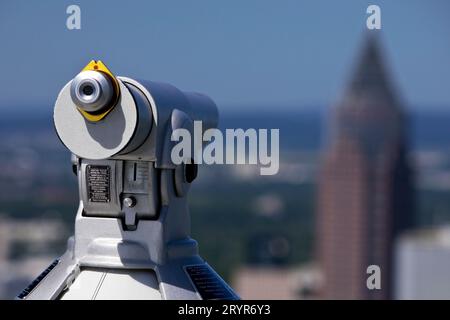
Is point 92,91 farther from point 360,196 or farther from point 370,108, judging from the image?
point 370,108

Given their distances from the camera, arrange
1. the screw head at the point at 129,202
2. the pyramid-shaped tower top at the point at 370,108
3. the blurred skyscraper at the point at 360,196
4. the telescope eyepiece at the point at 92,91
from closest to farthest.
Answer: the telescope eyepiece at the point at 92,91
the screw head at the point at 129,202
the blurred skyscraper at the point at 360,196
the pyramid-shaped tower top at the point at 370,108

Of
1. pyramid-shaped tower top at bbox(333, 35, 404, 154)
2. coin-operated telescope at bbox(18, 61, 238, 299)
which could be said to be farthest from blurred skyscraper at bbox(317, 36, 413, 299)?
coin-operated telescope at bbox(18, 61, 238, 299)

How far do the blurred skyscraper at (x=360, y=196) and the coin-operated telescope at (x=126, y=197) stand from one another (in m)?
92.0

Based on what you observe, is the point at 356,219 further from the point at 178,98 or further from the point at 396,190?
the point at 178,98

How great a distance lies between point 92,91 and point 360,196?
3993 inches

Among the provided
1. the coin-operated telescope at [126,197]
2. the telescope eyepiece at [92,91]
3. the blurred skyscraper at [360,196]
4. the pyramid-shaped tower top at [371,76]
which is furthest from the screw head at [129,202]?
the pyramid-shaped tower top at [371,76]

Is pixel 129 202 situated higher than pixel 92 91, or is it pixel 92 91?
pixel 92 91

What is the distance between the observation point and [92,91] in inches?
167

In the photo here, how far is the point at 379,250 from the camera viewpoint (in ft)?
337

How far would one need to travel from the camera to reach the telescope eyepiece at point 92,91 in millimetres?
4230

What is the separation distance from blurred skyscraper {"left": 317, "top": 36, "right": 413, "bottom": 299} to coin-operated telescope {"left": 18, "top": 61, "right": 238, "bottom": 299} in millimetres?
91988

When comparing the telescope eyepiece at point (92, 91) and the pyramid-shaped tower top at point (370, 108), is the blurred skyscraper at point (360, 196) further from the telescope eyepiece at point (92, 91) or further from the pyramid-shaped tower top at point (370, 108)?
the telescope eyepiece at point (92, 91)

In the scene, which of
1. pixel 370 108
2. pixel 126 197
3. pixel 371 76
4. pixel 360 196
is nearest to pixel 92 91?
pixel 126 197

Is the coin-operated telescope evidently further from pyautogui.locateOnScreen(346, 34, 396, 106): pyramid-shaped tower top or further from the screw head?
pyautogui.locateOnScreen(346, 34, 396, 106): pyramid-shaped tower top
